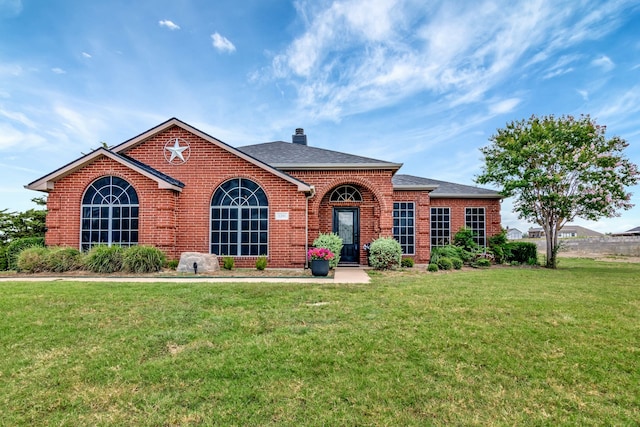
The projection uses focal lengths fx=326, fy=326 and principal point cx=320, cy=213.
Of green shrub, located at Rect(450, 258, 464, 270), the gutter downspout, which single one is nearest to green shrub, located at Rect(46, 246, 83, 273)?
the gutter downspout

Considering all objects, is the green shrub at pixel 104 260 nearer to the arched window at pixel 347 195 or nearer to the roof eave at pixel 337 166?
the roof eave at pixel 337 166

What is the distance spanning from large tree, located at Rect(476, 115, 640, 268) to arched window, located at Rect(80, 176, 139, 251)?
15.4m

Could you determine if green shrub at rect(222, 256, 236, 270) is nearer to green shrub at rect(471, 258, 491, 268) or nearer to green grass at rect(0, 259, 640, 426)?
green grass at rect(0, 259, 640, 426)

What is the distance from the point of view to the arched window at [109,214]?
1127cm

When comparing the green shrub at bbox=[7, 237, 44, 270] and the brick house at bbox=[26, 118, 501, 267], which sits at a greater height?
the brick house at bbox=[26, 118, 501, 267]

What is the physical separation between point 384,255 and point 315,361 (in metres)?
8.49

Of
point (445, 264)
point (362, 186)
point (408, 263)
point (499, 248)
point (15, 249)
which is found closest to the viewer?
point (15, 249)

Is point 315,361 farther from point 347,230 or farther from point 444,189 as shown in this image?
point 444,189

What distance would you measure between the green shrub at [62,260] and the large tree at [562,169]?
666 inches

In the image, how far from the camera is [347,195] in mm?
13922

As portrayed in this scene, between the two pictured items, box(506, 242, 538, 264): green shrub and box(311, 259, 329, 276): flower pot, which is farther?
box(506, 242, 538, 264): green shrub

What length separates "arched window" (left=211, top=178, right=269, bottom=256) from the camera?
38.9 ft

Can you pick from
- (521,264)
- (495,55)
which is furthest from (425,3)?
(521,264)

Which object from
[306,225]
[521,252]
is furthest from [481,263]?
[306,225]
